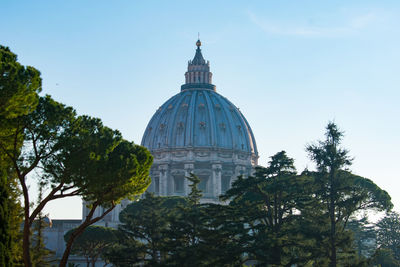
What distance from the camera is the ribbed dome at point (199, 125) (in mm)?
99812

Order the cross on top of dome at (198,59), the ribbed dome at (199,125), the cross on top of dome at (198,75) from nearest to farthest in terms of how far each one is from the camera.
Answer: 1. the ribbed dome at (199,125)
2. the cross on top of dome at (198,75)
3. the cross on top of dome at (198,59)

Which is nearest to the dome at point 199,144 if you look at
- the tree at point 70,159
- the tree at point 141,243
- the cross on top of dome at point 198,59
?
the cross on top of dome at point 198,59

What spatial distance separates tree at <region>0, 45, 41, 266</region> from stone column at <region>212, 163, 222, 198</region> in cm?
7068

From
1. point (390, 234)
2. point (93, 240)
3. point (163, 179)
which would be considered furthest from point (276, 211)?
point (163, 179)

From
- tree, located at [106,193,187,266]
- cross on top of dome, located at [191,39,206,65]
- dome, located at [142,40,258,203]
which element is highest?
cross on top of dome, located at [191,39,206,65]

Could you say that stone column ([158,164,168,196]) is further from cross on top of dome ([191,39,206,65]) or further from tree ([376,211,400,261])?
tree ([376,211,400,261])

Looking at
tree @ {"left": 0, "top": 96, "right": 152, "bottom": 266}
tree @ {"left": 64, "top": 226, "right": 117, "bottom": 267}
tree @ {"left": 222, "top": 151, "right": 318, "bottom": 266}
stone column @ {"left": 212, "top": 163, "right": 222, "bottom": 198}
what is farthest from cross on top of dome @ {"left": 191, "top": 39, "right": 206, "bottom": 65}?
tree @ {"left": 0, "top": 96, "right": 152, "bottom": 266}

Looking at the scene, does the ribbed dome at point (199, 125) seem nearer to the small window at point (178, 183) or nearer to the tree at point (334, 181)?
the small window at point (178, 183)

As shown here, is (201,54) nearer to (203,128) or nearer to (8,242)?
(203,128)

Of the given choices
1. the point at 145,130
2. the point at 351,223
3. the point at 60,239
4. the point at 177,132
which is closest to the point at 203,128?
the point at 177,132

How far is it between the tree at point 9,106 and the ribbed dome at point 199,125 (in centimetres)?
7537

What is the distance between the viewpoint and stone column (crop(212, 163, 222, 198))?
9303cm

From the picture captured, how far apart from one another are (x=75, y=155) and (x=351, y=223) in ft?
128

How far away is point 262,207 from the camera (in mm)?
32125
